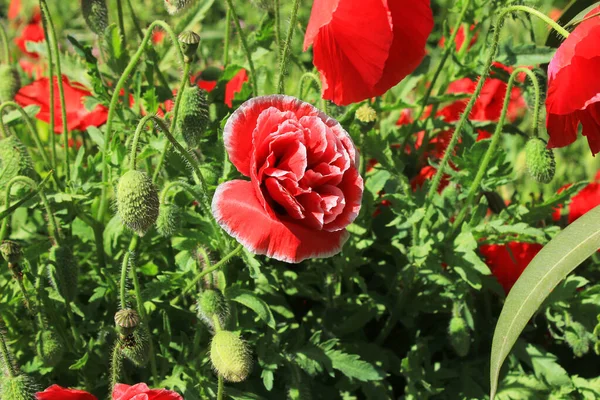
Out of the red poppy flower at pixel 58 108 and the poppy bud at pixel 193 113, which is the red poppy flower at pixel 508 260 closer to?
the poppy bud at pixel 193 113

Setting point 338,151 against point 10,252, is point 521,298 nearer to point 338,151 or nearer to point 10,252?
point 338,151

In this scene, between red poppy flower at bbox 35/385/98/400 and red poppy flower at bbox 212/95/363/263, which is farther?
red poppy flower at bbox 35/385/98/400

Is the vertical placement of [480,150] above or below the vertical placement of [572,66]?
below

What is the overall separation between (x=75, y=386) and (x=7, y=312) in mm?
252

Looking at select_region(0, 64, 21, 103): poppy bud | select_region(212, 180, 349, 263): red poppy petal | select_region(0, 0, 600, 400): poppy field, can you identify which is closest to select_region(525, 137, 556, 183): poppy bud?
select_region(0, 0, 600, 400): poppy field

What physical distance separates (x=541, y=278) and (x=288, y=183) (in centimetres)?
47

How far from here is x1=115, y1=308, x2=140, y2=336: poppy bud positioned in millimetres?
1574

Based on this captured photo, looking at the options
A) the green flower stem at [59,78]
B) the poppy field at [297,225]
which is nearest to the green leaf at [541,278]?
the poppy field at [297,225]

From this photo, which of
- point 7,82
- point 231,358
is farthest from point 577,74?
point 7,82

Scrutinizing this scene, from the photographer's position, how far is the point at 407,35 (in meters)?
1.59

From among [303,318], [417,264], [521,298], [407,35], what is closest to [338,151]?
[407,35]

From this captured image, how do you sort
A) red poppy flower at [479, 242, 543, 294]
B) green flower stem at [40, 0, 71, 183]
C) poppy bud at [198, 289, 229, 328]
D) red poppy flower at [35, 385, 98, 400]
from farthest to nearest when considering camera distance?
red poppy flower at [479, 242, 543, 294] → green flower stem at [40, 0, 71, 183] → poppy bud at [198, 289, 229, 328] → red poppy flower at [35, 385, 98, 400]

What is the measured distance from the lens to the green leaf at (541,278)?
56.9 inches

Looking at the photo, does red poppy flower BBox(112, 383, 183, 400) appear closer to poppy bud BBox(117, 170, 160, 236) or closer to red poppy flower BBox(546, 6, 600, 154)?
poppy bud BBox(117, 170, 160, 236)
